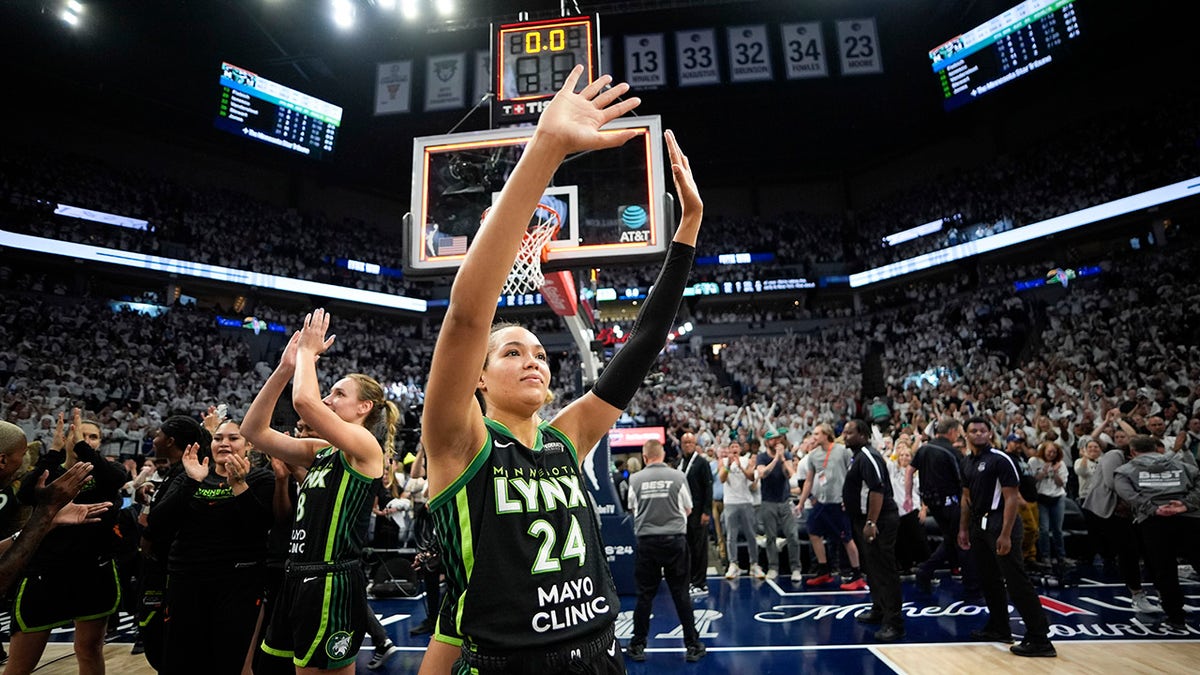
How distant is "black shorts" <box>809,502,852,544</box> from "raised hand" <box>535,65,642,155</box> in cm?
832

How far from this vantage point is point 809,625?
21.2 feet

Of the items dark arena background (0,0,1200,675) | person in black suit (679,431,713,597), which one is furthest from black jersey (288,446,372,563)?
person in black suit (679,431,713,597)

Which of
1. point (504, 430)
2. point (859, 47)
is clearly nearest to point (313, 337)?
point (504, 430)

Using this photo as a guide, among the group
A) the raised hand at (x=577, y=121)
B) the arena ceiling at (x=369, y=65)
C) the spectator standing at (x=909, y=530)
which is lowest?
the spectator standing at (x=909, y=530)

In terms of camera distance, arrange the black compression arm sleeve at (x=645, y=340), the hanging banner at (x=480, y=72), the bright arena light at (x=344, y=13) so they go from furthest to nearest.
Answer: the hanging banner at (x=480, y=72)
the bright arena light at (x=344, y=13)
the black compression arm sleeve at (x=645, y=340)

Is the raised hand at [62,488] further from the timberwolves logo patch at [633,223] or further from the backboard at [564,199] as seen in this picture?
the timberwolves logo patch at [633,223]

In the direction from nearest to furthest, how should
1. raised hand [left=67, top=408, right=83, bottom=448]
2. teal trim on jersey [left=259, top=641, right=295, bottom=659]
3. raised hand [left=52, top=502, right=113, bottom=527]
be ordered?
teal trim on jersey [left=259, top=641, right=295, bottom=659], raised hand [left=52, top=502, right=113, bottom=527], raised hand [left=67, top=408, right=83, bottom=448]

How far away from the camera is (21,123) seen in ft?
71.2

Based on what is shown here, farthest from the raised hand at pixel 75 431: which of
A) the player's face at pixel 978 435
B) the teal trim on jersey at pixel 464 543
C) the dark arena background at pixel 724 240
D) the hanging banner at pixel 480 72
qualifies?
the hanging banner at pixel 480 72

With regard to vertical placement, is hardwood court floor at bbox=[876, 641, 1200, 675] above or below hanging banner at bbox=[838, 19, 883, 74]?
below

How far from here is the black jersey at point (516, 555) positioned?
1.47 metres

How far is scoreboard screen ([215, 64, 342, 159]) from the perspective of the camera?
17.8 metres

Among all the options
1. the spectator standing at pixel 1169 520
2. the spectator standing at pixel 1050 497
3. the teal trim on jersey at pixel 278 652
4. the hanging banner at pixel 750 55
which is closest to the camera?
the teal trim on jersey at pixel 278 652

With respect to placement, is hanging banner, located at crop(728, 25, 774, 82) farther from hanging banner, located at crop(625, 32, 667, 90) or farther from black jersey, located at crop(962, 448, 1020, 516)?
black jersey, located at crop(962, 448, 1020, 516)
